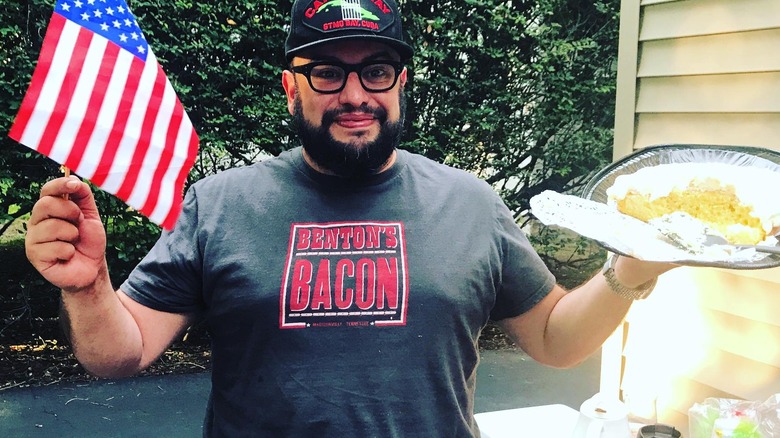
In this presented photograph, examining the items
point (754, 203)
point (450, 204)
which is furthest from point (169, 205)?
point (754, 203)

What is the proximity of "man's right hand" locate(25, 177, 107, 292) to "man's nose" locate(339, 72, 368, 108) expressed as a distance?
2.07 ft

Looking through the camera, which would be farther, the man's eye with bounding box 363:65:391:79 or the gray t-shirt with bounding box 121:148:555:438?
the man's eye with bounding box 363:65:391:79

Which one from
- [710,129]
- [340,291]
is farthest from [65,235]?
[710,129]

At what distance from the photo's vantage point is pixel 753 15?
6.72ft

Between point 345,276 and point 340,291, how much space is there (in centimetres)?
4

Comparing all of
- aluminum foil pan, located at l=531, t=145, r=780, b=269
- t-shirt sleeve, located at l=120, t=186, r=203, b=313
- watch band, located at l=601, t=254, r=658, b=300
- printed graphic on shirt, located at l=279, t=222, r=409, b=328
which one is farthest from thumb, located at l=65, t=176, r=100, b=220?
watch band, located at l=601, t=254, r=658, b=300

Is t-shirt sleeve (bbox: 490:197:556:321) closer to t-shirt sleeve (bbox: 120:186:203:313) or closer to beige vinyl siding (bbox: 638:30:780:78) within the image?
t-shirt sleeve (bbox: 120:186:203:313)

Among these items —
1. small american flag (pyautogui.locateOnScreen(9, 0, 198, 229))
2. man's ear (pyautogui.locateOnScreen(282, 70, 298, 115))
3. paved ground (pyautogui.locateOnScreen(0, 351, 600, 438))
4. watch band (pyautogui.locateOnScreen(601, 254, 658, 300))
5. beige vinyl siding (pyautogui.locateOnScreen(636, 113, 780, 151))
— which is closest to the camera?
small american flag (pyautogui.locateOnScreen(9, 0, 198, 229))

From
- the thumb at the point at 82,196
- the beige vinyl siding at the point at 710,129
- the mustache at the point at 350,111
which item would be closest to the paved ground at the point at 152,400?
the beige vinyl siding at the point at 710,129

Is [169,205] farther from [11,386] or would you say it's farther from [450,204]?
[11,386]

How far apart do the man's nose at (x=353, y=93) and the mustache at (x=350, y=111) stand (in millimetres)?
11

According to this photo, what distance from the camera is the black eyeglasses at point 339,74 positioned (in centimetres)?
164

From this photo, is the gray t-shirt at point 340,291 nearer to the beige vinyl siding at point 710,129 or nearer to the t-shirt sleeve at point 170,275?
the t-shirt sleeve at point 170,275

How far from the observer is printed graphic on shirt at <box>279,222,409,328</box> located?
59.5 inches
